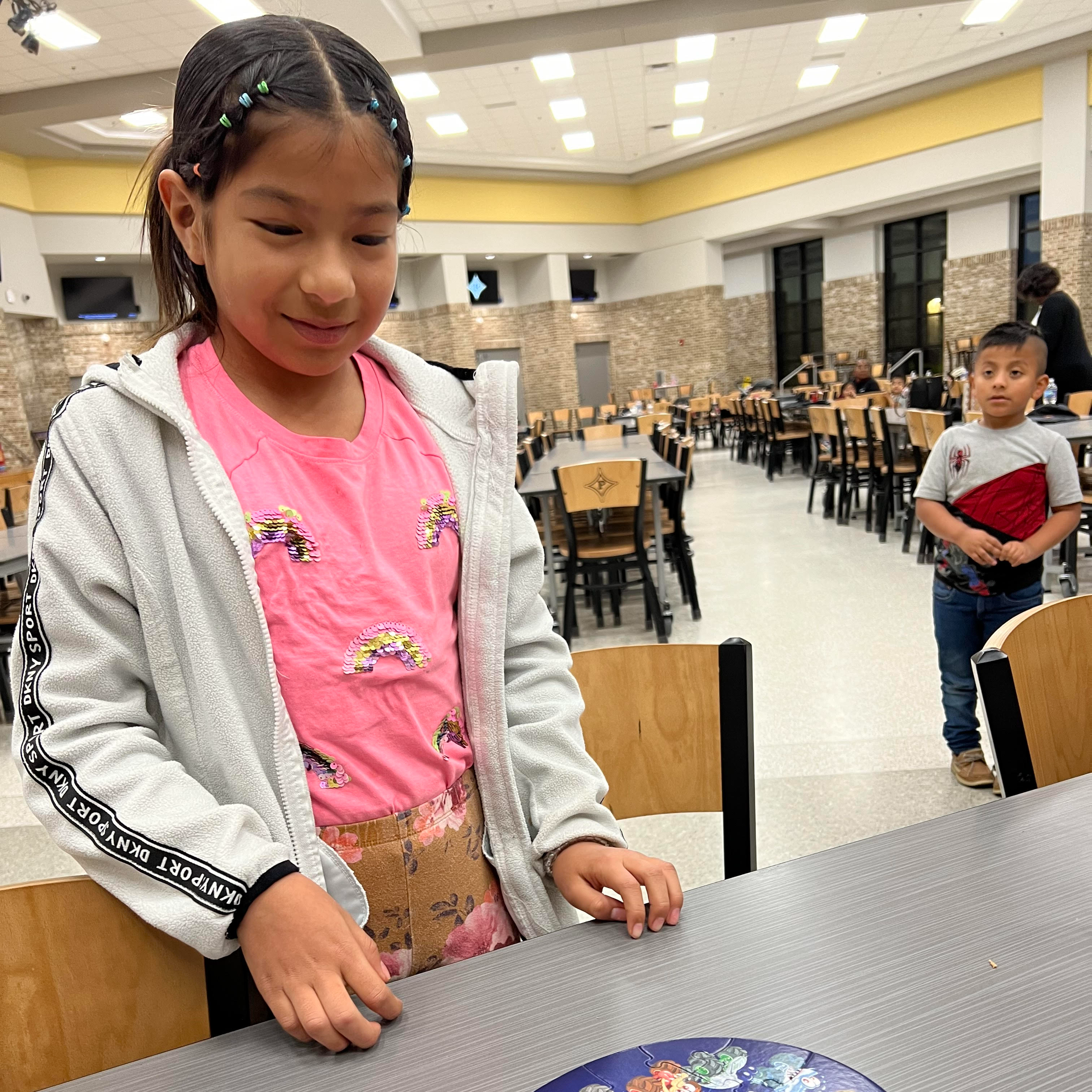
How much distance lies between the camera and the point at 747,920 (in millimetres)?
687

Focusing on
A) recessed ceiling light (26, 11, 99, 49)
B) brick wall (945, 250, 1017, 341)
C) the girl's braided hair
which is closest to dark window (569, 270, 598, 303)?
brick wall (945, 250, 1017, 341)

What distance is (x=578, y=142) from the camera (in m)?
14.4

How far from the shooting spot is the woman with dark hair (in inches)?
179

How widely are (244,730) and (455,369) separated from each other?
0.44 meters

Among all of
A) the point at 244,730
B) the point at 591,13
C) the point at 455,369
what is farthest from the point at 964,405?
the point at 591,13

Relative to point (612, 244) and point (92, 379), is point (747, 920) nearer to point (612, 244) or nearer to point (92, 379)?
point (92, 379)

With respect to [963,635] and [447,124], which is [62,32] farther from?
[963,635]

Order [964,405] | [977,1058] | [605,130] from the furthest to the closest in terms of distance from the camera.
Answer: [605,130], [964,405], [977,1058]

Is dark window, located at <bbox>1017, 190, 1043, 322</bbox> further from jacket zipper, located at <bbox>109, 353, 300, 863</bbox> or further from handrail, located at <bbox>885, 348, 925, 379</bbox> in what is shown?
jacket zipper, located at <bbox>109, 353, 300, 863</bbox>

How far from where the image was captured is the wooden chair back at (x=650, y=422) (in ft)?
31.9

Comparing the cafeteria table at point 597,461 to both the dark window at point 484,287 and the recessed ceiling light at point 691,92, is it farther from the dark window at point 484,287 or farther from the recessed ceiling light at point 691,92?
the dark window at point 484,287

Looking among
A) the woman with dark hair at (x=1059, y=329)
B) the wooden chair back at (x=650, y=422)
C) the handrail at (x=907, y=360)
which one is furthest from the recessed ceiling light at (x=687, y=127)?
the woman with dark hair at (x=1059, y=329)

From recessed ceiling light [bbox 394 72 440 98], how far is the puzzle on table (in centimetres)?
1099

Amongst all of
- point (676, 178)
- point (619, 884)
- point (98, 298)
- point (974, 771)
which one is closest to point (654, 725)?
point (619, 884)
